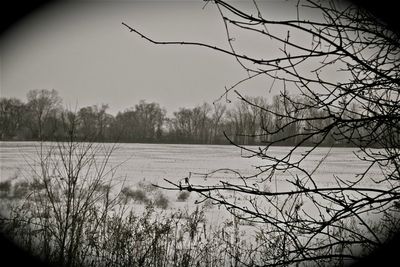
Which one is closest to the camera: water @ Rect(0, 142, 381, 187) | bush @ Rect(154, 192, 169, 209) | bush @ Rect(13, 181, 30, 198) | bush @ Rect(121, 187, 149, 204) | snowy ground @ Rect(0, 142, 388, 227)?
bush @ Rect(13, 181, 30, 198)

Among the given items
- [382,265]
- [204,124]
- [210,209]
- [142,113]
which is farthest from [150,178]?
[142,113]

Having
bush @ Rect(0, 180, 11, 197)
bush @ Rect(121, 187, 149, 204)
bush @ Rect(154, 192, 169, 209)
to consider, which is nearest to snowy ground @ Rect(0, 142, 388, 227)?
bush @ Rect(154, 192, 169, 209)

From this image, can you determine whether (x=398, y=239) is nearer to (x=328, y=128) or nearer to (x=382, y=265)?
(x=382, y=265)

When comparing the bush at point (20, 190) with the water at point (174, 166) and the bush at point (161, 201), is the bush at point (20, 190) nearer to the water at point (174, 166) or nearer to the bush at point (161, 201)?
the water at point (174, 166)

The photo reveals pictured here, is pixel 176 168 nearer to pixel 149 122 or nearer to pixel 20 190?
pixel 20 190

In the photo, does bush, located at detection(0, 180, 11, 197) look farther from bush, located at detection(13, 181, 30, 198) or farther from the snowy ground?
the snowy ground

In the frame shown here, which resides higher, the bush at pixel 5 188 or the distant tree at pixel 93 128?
the distant tree at pixel 93 128

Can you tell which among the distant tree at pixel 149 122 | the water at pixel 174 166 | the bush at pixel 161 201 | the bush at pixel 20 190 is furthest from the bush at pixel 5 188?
the distant tree at pixel 149 122

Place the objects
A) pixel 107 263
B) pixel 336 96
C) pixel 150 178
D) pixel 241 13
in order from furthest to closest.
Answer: pixel 150 178 → pixel 107 263 → pixel 336 96 → pixel 241 13

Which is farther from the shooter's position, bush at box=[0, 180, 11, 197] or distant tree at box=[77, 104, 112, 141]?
bush at box=[0, 180, 11, 197]

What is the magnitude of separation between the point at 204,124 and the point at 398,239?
174 ft

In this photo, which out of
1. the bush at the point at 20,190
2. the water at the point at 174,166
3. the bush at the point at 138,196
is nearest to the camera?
the bush at the point at 20,190

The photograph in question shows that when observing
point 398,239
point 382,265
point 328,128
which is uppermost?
point 328,128

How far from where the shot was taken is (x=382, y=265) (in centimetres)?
225
